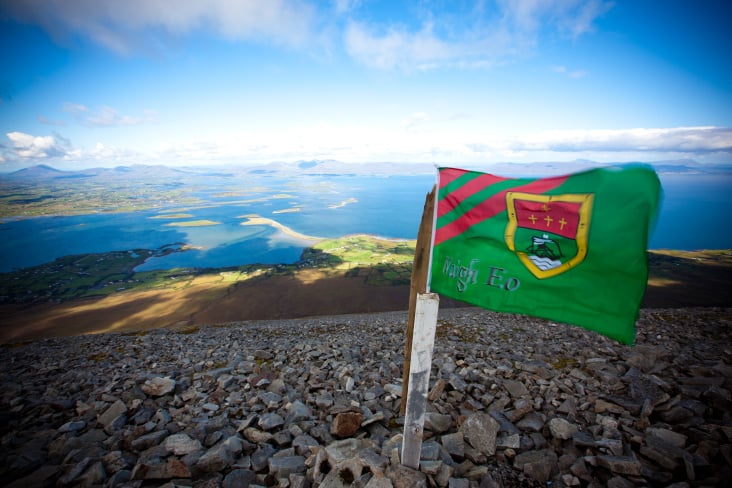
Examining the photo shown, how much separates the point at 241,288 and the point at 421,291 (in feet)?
181

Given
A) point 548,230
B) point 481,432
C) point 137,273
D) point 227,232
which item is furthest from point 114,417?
point 227,232

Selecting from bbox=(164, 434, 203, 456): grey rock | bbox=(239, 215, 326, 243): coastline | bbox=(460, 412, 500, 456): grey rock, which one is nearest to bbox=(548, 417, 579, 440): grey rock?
bbox=(460, 412, 500, 456): grey rock

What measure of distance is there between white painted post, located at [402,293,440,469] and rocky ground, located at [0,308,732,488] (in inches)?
23.8

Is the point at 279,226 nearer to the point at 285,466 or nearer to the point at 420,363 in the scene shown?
the point at 285,466

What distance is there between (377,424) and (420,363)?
2.71m

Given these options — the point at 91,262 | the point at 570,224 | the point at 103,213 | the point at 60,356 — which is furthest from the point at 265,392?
the point at 103,213

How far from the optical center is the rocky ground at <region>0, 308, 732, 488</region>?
3844 mm

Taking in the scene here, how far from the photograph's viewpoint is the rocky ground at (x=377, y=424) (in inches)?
151

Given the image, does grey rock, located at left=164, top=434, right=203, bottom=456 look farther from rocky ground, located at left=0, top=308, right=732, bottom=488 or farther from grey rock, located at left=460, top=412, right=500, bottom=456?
grey rock, located at left=460, top=412, right=500, bottom=456

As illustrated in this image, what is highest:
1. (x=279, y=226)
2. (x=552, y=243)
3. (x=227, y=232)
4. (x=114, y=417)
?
(x=552, y=243)

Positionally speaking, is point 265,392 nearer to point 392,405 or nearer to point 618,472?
point 392,405

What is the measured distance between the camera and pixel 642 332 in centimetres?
1239

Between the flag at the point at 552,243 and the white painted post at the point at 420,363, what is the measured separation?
75 centimetres

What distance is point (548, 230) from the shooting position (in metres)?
3.46
